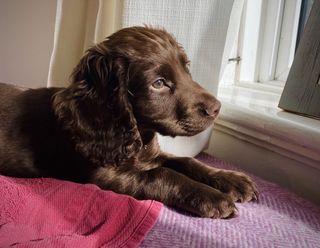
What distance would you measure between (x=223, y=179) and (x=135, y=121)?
31 centimetres

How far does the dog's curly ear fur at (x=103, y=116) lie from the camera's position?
1.15 meters

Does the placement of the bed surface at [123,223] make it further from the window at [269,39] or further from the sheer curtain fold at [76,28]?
the window at [269,39]

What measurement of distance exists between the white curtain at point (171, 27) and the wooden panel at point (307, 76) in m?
0.23

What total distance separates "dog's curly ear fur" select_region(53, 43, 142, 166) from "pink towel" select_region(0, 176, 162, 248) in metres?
0.11

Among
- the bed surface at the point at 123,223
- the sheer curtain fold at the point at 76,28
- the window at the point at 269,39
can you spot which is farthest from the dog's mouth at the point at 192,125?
the window at the point at 269,39

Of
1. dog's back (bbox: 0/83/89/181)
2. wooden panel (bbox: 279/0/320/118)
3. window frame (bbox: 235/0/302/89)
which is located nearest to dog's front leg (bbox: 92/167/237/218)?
dog's back (bbox: 0/83/89/181)

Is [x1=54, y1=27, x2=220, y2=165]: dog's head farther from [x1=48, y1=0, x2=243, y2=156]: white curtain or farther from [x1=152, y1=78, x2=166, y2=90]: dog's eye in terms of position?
[x1=48, y1=0, x2=243, y2=156]: white curtain

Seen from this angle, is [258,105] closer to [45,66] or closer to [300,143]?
[300,143]

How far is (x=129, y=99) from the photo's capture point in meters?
1.17

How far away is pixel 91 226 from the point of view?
1014mm

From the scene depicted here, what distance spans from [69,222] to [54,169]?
327mm

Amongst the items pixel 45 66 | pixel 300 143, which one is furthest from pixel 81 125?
pixel 45 66

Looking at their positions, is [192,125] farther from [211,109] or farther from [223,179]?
[223,179]

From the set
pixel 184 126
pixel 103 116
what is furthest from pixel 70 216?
pixel 184 126
